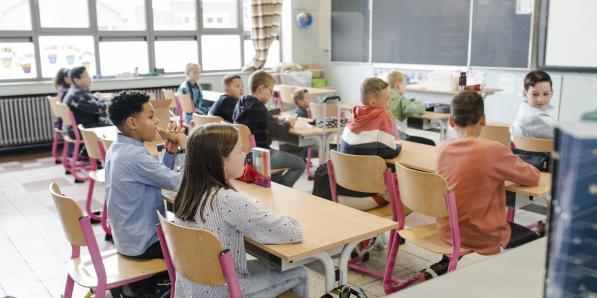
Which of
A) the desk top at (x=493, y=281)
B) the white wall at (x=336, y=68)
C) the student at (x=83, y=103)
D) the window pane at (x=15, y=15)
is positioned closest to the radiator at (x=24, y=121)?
the window pane at (x=15, y=15)

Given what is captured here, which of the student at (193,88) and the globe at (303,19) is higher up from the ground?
the globe at (303,19)

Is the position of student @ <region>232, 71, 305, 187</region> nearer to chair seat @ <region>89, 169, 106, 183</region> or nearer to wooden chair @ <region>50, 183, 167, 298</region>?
chair seat @ <region>89, 169, 106, 183</region>

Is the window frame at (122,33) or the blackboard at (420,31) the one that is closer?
the window frame at (122,33)

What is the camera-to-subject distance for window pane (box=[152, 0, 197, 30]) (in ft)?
27.7

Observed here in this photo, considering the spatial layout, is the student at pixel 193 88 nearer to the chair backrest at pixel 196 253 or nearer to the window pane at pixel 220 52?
the window pane at pixel 220 52

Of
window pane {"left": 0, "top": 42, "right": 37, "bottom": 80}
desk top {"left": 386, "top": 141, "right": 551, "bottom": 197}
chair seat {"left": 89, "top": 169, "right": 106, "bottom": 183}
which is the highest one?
window pane {"left": 0, "top": 42, "right": 37, "bottom": 80}

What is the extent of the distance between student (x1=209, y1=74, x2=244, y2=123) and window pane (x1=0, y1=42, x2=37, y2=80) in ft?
13.2

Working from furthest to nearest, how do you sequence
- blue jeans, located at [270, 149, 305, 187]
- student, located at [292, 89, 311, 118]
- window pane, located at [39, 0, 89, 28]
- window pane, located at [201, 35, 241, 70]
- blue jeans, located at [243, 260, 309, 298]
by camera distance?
1. window pane, located at [201, 35, 241, 70]
2. window pane, located at [39, 0, 89, 28]
3. student, located at [292, 89, 311, 118]
4. blue jeans, located at [270, 149, 305, 187]
5. blue jeans, located at [243, 260, 309, 298]

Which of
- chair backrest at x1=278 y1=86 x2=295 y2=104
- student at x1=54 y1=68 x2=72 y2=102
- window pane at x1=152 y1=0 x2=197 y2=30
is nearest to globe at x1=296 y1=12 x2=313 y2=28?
window pane at x1=152 y1=0 x2=197 y2=30

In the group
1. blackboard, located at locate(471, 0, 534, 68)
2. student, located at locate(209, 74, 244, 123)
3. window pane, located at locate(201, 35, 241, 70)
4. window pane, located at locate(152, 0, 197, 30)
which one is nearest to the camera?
student, located at locate(209, 74, 244, 123)

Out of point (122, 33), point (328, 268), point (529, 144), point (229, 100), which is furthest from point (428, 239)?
point (122, 33)

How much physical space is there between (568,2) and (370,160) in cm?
462

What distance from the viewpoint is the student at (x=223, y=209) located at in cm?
196

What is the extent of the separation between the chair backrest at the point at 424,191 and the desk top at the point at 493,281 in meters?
1.49
